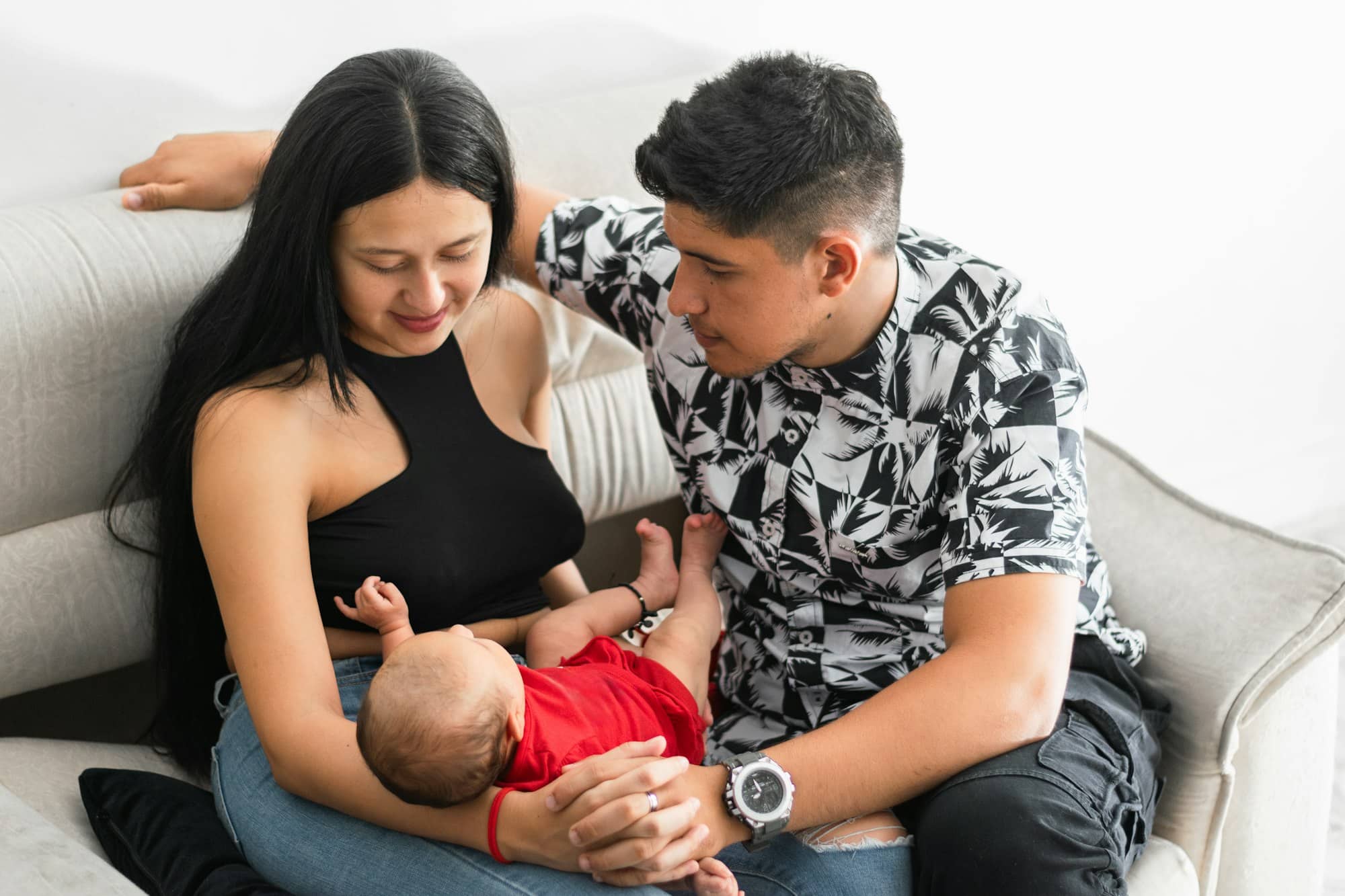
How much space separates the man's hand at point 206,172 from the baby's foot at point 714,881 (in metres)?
1.07

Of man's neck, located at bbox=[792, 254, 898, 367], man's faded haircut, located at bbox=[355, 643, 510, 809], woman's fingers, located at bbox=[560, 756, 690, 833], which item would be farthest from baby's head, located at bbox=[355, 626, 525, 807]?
man's neck, located at bbox=[792, 254, 898, 367]

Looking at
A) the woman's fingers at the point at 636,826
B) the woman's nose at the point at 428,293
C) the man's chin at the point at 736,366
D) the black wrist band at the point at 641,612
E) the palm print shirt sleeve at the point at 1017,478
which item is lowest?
the black wrist band at the point at 641,612

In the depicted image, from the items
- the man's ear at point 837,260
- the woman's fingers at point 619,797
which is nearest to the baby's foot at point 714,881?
the woman's fingers at point 619,797

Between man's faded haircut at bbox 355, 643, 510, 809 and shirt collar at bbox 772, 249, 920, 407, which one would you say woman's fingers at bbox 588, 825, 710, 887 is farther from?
shirt collar at bbox 772, 249, 920, 407

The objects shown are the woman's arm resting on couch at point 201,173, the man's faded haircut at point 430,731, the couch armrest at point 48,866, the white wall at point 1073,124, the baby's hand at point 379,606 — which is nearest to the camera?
the couch armrest at point 48,866

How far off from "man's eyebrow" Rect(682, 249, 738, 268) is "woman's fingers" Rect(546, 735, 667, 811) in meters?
0.55

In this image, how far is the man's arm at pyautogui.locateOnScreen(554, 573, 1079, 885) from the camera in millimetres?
1420

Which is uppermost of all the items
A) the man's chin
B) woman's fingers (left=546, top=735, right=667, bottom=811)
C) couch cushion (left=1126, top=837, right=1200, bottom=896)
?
the man's chin

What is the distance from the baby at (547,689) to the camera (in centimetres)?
129

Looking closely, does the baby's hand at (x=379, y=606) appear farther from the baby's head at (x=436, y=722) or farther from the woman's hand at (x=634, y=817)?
the woman's hand at (x=634, y=817)

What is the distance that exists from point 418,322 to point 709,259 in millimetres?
356

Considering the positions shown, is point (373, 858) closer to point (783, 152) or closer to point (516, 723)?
point (516, 723)

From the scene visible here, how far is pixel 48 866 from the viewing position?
3.96ft

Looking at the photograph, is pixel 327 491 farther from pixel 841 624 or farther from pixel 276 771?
pixel 841 624
